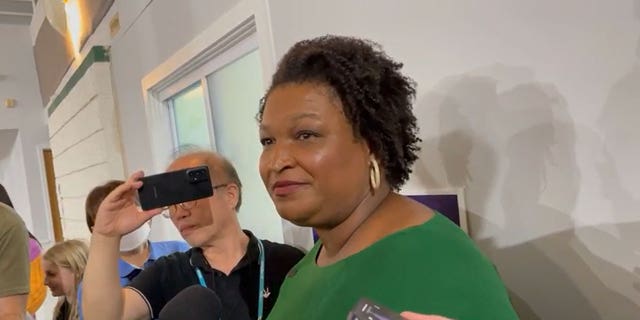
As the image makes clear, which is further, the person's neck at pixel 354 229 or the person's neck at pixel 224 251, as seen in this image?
the person's neck at pixel 224 251

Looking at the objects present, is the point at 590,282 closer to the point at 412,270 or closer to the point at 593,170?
the point at 593,170

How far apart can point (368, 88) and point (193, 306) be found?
54 cm

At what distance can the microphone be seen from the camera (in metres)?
0.96

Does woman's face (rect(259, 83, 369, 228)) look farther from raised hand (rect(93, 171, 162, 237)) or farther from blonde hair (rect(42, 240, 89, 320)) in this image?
blonde hair (rect(42, 240, 89, 320))

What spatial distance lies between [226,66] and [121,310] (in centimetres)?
122

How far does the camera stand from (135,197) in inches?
48.3

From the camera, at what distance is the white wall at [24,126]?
609 centimetres

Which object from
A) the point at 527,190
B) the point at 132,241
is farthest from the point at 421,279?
the point at 132,241

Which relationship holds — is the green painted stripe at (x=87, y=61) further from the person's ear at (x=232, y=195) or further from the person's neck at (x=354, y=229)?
the person's neck at (x=354, y=229)

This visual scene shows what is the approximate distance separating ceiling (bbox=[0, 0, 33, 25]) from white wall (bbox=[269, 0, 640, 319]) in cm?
585

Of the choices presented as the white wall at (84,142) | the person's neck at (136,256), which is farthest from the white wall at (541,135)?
the white wall at (84,142)

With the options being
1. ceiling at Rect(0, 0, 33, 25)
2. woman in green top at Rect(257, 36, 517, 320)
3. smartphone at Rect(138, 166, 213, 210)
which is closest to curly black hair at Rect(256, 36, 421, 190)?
woman in green top at Rect(257, 36, 517, 320)

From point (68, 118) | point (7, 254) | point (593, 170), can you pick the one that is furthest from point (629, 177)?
point (68, 118)

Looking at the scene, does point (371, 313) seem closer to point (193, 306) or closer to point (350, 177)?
point (350, 177)
